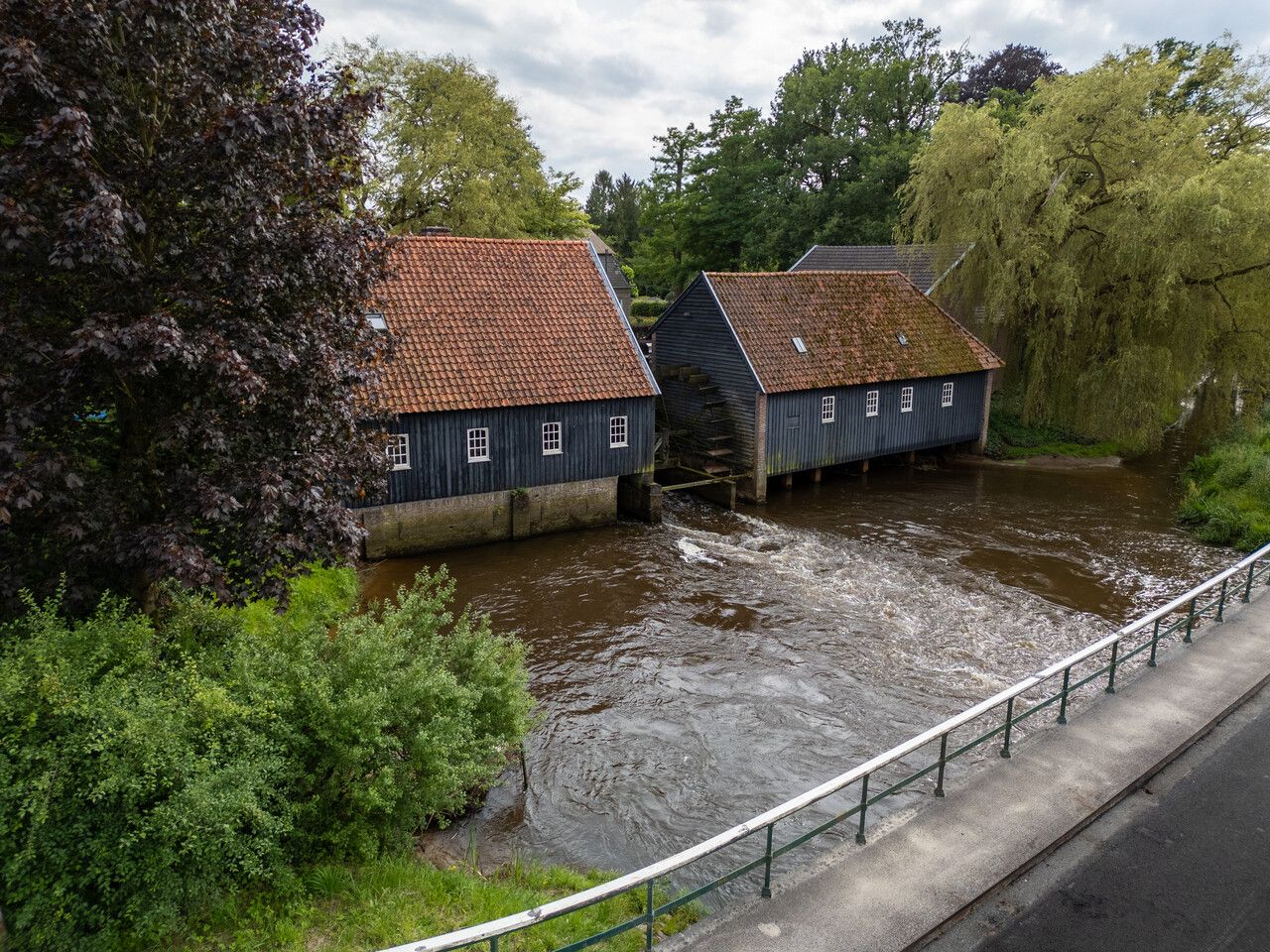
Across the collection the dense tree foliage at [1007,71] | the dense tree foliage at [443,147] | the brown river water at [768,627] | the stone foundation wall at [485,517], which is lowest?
the brown river water at [768,627]

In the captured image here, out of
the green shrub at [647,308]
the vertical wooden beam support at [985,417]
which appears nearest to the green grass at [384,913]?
the vertical wooden beam support at [985,417]

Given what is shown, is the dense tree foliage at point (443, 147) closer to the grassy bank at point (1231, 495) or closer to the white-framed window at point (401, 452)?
the white-framed window at point (401, 452)

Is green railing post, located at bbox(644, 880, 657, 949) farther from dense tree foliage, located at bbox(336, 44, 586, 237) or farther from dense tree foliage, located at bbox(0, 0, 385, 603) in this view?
dense tree foliage, located at bbox(336, 44, 586, 237)

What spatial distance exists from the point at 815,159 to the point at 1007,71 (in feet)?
54.6

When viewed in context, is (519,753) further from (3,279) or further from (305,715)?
(3,279)

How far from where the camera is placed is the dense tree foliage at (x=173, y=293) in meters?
7.68

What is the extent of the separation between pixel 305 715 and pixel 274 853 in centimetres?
117

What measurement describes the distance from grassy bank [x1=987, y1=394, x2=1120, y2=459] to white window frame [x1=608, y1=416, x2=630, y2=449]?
1542cm

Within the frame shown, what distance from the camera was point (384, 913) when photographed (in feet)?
23.5

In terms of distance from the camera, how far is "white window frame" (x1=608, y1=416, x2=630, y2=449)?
21.6 m

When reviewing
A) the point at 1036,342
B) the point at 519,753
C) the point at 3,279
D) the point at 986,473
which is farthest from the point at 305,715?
the point at 1036,342

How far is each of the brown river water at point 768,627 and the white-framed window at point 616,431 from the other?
7.27 feet

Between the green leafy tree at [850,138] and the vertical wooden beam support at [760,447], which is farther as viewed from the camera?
the green leafy tree at [850,138]

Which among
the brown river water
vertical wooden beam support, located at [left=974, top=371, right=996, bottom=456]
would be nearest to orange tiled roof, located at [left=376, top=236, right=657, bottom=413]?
the brown river water
